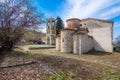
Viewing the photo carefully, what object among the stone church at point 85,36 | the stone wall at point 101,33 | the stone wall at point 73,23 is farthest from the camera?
the stone wall at point 73,23

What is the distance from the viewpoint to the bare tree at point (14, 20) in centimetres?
1023

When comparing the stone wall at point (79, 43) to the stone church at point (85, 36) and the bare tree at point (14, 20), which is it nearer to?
the stone church at point (85, 36)

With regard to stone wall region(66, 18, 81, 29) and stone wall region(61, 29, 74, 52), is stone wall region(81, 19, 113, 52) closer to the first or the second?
stone wall region(66, 18, 81, 29)

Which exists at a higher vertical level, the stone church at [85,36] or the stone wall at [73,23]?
the stone wall at [73,23]

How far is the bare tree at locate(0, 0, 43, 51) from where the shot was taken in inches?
403

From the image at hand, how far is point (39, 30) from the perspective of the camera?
11477 millimetres

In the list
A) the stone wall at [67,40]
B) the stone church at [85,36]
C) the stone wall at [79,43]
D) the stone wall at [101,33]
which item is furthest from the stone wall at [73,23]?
the stone wall at [79,43]

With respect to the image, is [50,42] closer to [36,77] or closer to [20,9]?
[20,9]

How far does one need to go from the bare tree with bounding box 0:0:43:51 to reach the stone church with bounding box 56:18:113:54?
11236mm

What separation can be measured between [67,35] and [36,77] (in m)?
16.1

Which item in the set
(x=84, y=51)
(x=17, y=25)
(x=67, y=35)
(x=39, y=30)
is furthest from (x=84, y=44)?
(x=17, y=25)

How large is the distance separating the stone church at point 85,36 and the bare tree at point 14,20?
11.2m

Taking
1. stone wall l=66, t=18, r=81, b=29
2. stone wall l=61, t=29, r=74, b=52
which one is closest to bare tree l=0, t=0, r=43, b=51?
stone wall l=61, t=29, r=74, b=52

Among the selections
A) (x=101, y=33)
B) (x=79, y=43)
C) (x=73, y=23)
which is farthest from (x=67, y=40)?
(x=101, y=33)
